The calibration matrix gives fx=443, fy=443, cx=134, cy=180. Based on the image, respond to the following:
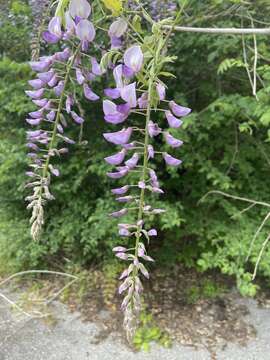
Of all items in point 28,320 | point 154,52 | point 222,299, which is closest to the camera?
point 154,52

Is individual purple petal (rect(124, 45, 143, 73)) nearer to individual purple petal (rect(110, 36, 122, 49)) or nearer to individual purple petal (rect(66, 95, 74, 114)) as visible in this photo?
individual purple petal (rect(110, 36, 122, 49))

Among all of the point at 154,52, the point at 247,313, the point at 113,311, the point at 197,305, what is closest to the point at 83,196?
the point at 113,311

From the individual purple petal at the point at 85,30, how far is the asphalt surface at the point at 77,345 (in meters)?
2.22

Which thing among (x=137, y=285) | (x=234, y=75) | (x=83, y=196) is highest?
(x=137, y=285)

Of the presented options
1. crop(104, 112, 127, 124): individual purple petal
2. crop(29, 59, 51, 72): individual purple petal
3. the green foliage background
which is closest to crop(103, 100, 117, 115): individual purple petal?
crop(104, 112, 127, 124): individual purple petal

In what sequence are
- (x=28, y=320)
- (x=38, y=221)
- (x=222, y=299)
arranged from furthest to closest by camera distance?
(x=222, y=299)
(x=28, y=320)
(x=38, y=221)

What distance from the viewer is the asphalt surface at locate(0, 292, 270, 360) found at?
2516 millimetres

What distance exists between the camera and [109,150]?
8.55ft

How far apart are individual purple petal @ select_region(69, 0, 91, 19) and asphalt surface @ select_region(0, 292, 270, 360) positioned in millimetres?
2255

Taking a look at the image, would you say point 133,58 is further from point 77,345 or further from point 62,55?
point 77,345

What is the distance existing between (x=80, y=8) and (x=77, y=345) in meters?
2.33

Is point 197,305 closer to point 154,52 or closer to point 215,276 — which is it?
point 215,276

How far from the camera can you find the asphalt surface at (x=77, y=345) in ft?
8.25

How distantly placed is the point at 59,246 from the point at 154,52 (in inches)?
98.5
